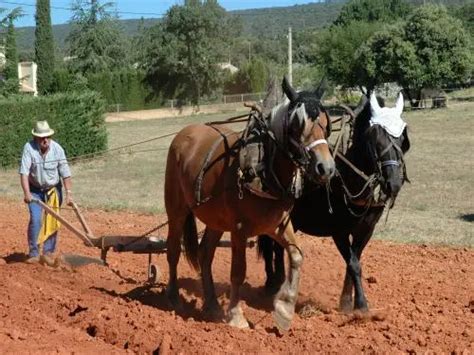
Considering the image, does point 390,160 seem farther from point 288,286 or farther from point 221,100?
point 221,100

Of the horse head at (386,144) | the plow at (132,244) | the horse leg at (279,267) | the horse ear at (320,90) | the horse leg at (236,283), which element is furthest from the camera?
the plow at (132,244)

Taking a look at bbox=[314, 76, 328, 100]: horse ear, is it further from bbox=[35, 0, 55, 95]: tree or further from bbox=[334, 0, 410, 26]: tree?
bbox=[334, 0, 410, 26]: tree

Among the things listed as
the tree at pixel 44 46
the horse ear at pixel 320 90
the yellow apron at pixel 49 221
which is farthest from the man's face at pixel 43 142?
the tree at pixel 44 46

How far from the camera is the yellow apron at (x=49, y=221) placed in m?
8.92

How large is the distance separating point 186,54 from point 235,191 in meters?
63.7

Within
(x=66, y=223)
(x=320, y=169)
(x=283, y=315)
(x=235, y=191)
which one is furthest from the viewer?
(x=66, y=223)

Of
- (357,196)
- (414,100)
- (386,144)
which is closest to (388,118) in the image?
(386,144)

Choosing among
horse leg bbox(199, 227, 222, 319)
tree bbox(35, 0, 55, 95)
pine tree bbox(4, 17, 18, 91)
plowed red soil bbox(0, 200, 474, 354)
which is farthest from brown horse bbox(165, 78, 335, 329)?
tree bbox(35, 0, 55, 95)

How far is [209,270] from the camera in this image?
735 cm

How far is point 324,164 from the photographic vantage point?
5457 mm

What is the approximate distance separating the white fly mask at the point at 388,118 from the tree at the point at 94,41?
60002mm

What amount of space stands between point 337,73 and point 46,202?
44.6 m

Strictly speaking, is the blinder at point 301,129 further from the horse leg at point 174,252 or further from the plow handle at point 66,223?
the plow handle at point 66,223

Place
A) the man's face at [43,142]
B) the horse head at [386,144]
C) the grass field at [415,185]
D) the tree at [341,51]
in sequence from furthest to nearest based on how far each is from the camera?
the tree at [341,51]
the grass field at [415,185]
the man's face at [43,142]
the horse head at [386,144]
